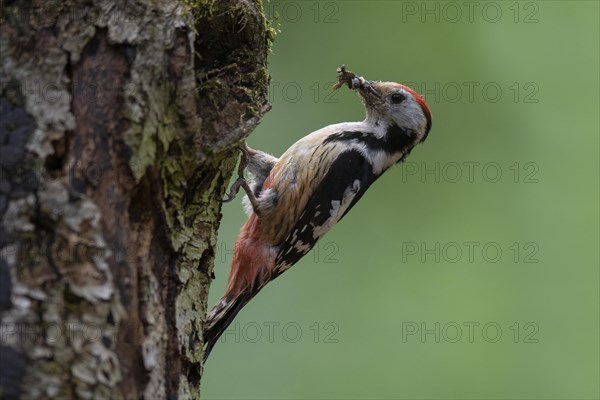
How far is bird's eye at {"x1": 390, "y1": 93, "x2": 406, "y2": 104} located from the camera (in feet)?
13.9

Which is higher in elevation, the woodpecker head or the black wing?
the woodpecker head

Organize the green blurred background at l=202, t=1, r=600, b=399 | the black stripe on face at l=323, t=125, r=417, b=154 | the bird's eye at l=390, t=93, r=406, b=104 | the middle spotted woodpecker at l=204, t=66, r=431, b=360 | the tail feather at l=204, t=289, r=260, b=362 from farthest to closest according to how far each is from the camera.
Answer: the green blurred background at l=202, t=1, r=600, b=399
the bird's eye at l=390, t=93, r=406, b=104
the black stripe on face at l=323, t=125, r=417, b=154
the middle spotted woodpecker at l=204, t=66, r=431, b=360
the tail feather at l=204, t=289, r=260, b=362

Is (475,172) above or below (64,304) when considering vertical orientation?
above

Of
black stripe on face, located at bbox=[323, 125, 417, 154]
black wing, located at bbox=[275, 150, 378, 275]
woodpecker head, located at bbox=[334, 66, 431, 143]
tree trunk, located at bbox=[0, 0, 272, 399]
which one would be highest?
woodpecker head, located at bbox=[334, 66, 431, 143]

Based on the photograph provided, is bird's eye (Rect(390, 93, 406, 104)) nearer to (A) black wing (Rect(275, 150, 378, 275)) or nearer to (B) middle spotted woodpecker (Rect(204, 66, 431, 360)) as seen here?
(B) middle spotted woodpecker (Rect(204, 66, 431, 360))

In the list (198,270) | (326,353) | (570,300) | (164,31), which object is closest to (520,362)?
(570,300)

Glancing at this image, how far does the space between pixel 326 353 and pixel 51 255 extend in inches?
133

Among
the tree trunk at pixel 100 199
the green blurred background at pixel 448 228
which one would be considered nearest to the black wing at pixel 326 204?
the green blurred background at pixel 448 228

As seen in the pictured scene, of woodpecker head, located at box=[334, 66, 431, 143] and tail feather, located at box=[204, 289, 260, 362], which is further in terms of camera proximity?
woodpecker head, located at box=[334, 66, 431, 143]

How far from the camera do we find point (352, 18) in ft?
18.5

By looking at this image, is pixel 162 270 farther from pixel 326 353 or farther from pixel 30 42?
pixel 326 353

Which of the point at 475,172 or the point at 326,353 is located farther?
the point at 475,172

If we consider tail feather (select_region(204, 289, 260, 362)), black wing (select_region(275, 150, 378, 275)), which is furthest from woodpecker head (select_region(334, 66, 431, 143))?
tail feather (select_region(204, 289, 260, 362))

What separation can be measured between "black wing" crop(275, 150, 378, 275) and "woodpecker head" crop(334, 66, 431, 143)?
0.34m
